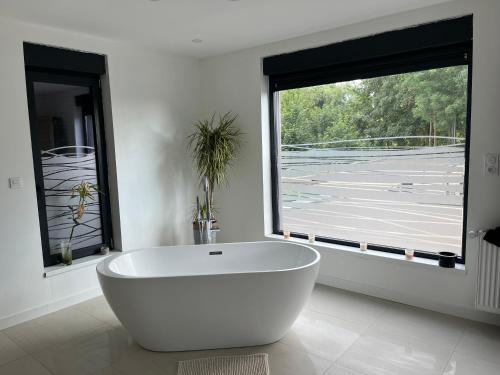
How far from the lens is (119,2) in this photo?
9.25 feet

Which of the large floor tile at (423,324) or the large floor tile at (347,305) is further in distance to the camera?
the large floor tile at (347,305)

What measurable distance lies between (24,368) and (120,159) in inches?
82.1

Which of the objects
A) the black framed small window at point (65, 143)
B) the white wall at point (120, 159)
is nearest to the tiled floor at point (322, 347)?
the white wall at point (120, 159)

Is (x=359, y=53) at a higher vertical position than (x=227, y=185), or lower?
higher

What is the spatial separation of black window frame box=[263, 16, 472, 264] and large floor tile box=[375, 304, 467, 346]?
1.67 feet

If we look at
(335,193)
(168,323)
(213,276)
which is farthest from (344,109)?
(168,323)

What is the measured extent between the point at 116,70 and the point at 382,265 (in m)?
3.34

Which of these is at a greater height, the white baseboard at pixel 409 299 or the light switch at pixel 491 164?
the light switch at pixel 491 164

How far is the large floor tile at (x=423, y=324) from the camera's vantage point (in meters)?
2.88

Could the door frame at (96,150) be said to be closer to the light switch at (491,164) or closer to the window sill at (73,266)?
the window sill at (73,266)

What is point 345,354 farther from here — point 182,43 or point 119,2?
point 182,43

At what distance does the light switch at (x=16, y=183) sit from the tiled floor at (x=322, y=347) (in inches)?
48.1

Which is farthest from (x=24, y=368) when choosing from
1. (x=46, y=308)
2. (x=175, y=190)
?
(x=175, y=190)

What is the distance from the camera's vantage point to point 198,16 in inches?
125
